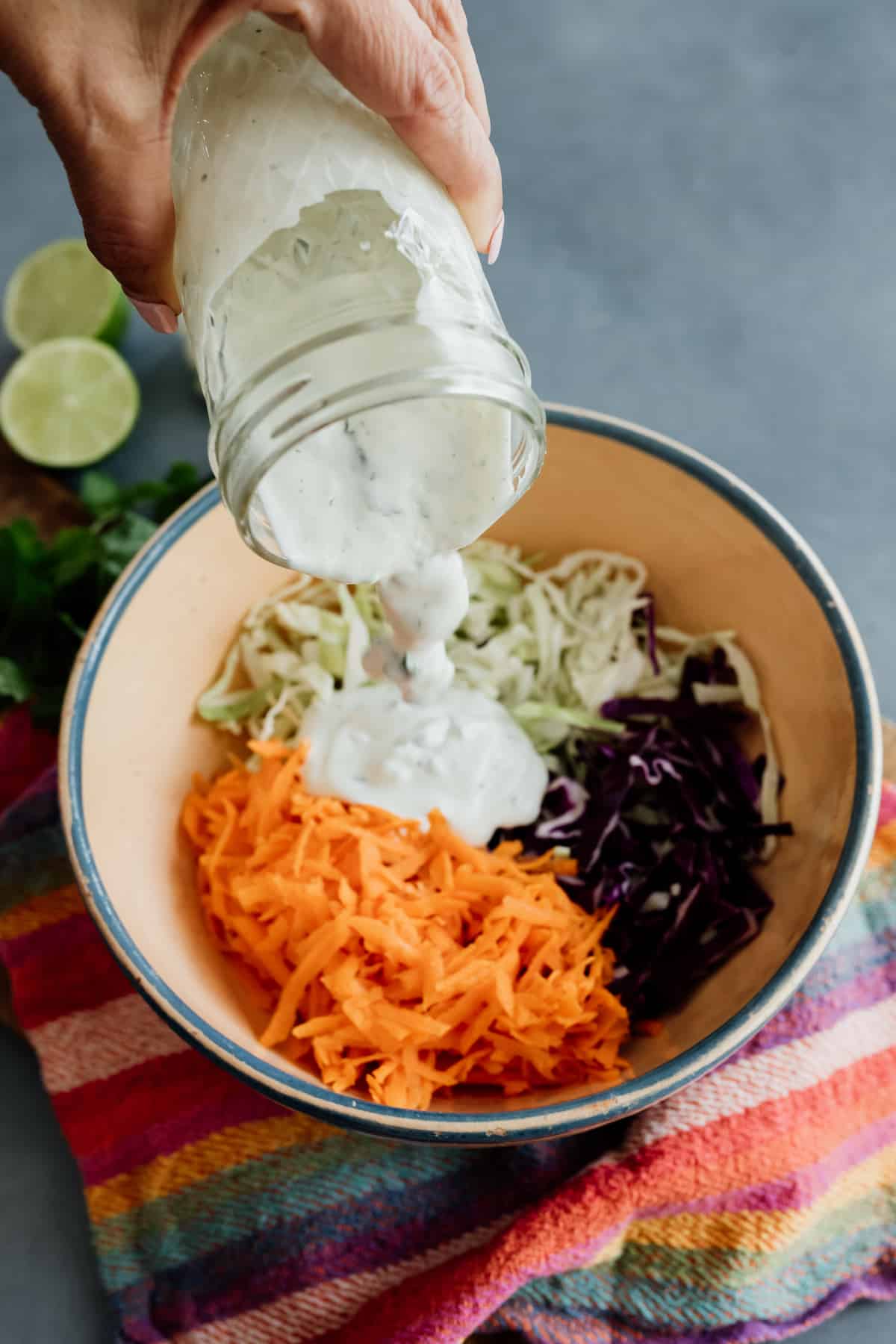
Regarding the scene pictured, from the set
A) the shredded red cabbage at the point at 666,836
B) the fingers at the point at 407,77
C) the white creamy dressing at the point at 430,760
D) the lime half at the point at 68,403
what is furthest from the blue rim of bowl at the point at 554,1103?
the lime half at the point at 68,403

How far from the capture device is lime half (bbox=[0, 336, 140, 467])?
2270 millimetres

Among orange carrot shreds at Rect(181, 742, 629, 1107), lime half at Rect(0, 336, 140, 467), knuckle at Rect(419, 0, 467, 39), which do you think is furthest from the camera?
lime half at Rect(0, 336, 140, 467)

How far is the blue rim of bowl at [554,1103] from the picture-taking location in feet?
3.92

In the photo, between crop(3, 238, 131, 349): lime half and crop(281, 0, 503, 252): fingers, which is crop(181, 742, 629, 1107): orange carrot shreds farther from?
crop(3, 238, 131, 349): lime half

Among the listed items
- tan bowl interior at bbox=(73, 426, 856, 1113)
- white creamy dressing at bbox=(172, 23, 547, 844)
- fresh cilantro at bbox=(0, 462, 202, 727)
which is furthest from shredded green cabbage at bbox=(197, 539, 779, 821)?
white creamy dressing at bbox=(172, 23, 547, 844)

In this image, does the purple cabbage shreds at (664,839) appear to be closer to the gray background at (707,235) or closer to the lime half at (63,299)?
the gray background at (707,235)

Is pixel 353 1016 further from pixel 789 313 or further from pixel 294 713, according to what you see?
pixel 789 313

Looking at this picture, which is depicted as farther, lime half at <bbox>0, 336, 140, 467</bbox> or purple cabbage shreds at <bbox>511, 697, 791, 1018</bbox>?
lime half at <bbox>0, 336, 140, 467</bbox>

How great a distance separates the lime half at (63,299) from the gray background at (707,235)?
0.10 m

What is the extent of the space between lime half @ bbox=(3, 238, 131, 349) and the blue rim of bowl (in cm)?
100

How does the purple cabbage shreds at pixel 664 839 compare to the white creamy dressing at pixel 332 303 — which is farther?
the purple cabbage shreds at pixel 664 839

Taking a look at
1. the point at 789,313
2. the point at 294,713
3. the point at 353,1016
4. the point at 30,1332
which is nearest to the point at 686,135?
the point at 789,313

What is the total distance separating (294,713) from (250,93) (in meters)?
0.89

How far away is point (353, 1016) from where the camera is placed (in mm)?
1347
